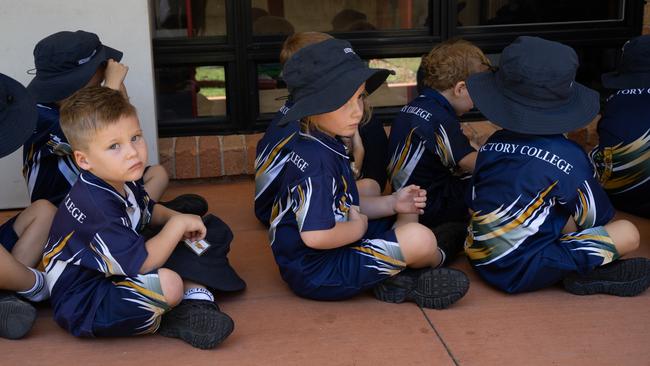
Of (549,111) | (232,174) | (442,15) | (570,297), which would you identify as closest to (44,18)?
(232,174)

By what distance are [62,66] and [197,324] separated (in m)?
1.50

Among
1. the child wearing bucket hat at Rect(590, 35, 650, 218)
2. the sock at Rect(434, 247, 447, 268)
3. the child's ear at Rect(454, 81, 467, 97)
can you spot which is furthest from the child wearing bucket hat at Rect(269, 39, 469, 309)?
the child wearing bucket hat at Rect(590, 35, 650, 218)

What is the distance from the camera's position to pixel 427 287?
3.31 m

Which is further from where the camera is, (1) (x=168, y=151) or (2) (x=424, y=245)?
(1) (x=168, y=151)

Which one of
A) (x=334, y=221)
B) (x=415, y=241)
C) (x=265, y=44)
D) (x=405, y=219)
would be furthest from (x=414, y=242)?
(x=265, y=44)

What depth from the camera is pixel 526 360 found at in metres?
2.91

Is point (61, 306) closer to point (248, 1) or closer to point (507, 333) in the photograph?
point (507, 333)

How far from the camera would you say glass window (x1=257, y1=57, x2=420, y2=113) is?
5188mm

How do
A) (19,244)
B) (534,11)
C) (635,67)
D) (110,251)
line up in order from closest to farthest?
(110,251)
(19,244)
(635,67)
(534,11)

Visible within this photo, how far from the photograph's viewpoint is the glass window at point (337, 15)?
16.6 feet

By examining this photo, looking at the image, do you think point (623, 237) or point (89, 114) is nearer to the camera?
point (89, 114)

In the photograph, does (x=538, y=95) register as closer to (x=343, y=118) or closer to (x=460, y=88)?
(x=343, y=118)

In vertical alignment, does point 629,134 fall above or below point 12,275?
above

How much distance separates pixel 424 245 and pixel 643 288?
90 cm
